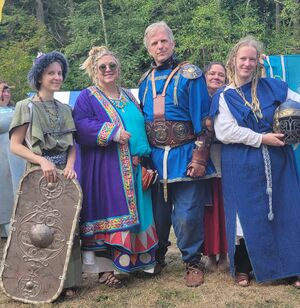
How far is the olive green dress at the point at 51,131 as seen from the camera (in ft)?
11.6

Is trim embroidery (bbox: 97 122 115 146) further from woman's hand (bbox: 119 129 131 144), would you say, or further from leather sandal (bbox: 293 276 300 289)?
leather sandal (bbox: 293 276 300 289)

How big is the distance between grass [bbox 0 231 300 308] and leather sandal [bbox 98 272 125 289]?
40mm

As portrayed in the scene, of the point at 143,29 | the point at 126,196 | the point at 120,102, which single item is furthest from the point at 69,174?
the point at 143,29

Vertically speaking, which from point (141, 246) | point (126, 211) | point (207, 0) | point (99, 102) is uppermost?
point (207, 0)

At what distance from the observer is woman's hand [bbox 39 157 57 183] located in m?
3.49

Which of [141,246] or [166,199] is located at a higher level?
[166,199]

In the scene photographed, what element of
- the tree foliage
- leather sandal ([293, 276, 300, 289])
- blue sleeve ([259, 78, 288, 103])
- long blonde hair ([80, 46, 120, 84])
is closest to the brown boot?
leather sandal ([293, 276, 300, 289])

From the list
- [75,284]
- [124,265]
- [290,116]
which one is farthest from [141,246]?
[290,116]

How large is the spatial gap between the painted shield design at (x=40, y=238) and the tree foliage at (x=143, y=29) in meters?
12.0

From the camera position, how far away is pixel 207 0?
679 inches

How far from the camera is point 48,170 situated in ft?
11.5

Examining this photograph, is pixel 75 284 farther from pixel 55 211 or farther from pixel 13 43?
pixel 13 43

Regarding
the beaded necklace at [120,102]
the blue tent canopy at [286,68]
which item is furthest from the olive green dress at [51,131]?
the blue tent canopy at [286,68]

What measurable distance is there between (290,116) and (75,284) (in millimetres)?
1821
